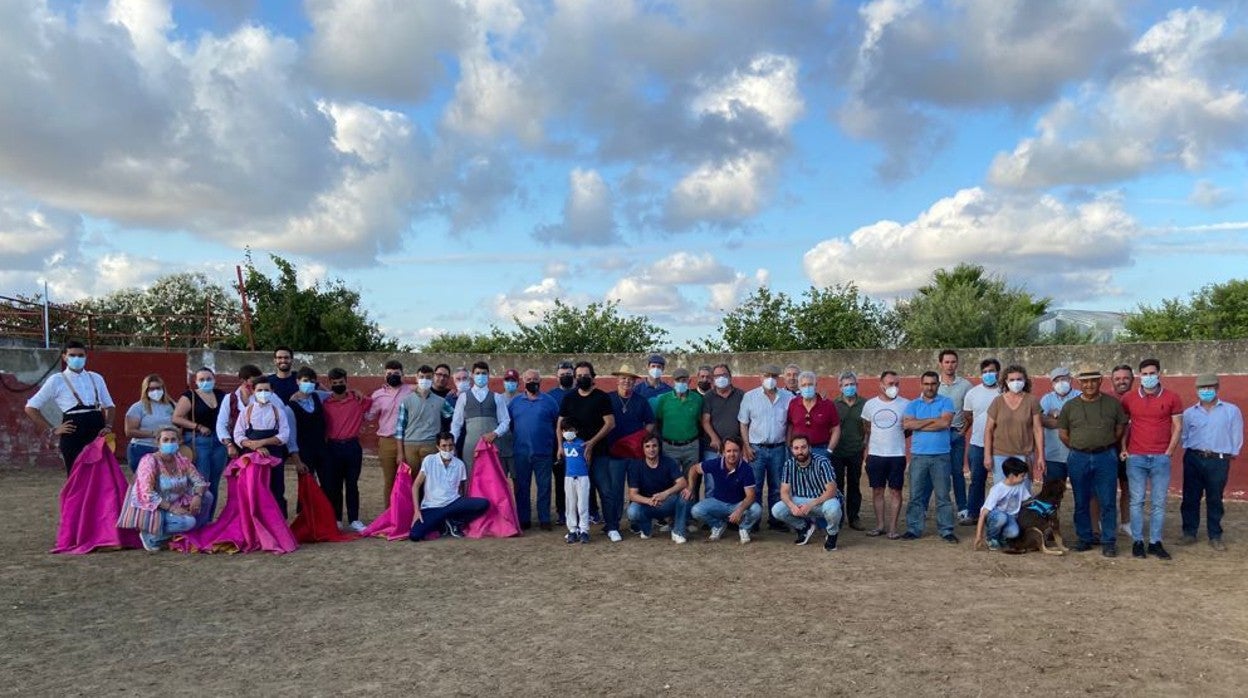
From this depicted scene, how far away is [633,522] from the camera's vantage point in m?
8.94

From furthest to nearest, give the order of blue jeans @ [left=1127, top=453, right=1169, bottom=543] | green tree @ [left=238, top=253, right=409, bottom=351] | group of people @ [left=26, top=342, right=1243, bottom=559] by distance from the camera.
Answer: green tree @ [left=238, top=253, right=409, bottom=351]
group of people @ [left=26, top=342, right=1243, bottom=559]
blue jeans @ [left=1127, top=453, right=1169, bottom=543]

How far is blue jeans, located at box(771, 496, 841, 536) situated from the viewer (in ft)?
27.2

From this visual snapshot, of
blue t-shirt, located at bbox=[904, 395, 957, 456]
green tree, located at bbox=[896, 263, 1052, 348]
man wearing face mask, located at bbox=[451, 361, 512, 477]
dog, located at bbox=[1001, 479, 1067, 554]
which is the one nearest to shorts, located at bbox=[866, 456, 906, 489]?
blue t-shirt, located at bbox=[904, 395, 957, 456]

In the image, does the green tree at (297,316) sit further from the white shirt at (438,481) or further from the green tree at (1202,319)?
the green tree at (1202,319)

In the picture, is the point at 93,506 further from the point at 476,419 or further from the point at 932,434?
the point at 932,434

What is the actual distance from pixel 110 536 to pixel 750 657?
608 cm

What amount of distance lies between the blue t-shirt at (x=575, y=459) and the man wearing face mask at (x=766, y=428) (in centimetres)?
151

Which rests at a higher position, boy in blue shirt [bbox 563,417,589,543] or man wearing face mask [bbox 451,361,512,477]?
man wearing face mask [bbox 451,361,512,477]

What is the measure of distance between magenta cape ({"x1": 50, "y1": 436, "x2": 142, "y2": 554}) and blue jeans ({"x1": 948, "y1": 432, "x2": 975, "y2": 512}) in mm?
7279

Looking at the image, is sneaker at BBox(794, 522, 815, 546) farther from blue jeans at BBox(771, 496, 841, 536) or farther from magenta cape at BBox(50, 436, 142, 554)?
magenta cape at BBox(50, 436, 142, 554)

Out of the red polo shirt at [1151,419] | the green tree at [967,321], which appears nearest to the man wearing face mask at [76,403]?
the red polo shirt at [1151,419]

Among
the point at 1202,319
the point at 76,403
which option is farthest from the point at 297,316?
the point at 1202,319

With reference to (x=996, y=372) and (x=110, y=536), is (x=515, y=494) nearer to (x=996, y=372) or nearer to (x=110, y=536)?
(x=110, y=536)

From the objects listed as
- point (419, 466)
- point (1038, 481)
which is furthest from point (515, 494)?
point (1038, 481)
